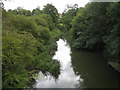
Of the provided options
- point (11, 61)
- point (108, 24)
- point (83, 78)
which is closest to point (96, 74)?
point (83, 78)

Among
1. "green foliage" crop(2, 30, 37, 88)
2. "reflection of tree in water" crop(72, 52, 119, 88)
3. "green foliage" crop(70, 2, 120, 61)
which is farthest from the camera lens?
"reflection of tree in water" crop(72, 52, 119, 88)

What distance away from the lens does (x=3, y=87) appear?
422 cm

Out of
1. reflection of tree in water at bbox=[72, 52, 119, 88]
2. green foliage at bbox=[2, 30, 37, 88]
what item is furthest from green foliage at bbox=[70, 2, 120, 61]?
green foliage at bbox=[2, 30, 37, 88]

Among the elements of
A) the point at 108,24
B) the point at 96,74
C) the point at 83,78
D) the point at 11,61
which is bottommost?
the point at 83,78

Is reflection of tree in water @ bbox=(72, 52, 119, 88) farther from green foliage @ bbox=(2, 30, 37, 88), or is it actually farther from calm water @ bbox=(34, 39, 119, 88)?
green foliage @ bbox=(2, 30, 37, 88)

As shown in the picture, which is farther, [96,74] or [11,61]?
[96,74]

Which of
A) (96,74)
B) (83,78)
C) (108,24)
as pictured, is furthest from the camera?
(96,74)

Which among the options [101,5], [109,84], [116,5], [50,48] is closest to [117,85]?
[109,84]

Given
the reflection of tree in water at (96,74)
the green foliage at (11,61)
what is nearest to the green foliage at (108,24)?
the reflection of tree in water at (96,74)

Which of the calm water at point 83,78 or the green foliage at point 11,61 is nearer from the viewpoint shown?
the green foliage at point 11,61

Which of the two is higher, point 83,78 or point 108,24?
point 108,24

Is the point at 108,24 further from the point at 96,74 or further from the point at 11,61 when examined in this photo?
the point at 11,61

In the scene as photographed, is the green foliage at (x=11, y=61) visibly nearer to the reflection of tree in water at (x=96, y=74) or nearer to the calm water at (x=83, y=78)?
the calm water at (x=83, y=78)

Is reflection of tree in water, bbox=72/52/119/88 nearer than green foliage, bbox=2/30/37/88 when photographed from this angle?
No
